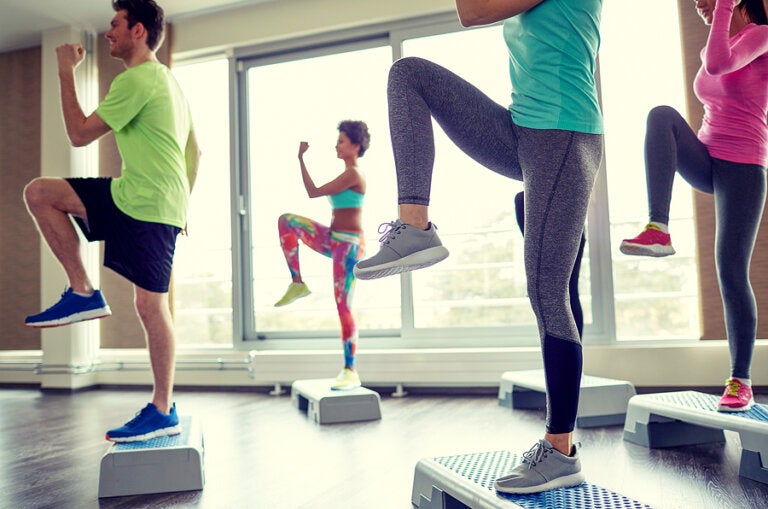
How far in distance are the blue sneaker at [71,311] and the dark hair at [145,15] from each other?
0.92 metres

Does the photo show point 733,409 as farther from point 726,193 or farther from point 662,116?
point 662,116

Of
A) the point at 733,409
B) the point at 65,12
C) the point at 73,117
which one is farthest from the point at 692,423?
the point at 65,12

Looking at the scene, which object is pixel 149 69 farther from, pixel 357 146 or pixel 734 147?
pixel 734 147

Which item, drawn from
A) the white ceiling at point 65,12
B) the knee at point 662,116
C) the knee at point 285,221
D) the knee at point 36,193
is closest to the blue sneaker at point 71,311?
the knee at point 36,193

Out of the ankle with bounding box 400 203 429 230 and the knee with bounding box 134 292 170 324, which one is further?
the knee with bounding box 134 292 170 324

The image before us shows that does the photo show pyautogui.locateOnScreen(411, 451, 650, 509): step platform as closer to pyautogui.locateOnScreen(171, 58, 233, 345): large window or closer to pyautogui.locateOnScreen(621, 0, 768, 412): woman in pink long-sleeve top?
pyautogui.locateOnScreen(621, 0, 768, 412): woman in pink long-sleeve top

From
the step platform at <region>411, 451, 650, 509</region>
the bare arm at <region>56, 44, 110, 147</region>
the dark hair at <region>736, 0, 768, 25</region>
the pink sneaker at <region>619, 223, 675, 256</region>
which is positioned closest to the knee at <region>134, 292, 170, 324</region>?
the bare arm at <region>56, 44, 110, 147</region>

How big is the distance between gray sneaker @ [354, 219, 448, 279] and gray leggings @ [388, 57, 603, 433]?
8 centimetres

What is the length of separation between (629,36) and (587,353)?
198cm

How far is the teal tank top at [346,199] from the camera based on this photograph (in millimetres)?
3246

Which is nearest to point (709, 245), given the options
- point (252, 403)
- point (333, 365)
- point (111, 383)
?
point (333, 365)

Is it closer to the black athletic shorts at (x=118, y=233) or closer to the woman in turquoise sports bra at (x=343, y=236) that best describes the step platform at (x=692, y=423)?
the woman in turquoise sports bra at (x=343, y=236)

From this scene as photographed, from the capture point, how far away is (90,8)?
14.8ft

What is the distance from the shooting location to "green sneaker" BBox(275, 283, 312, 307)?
10.1 feet
